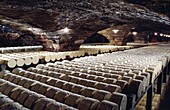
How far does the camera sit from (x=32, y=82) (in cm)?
255

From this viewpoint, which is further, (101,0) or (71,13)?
(71,13)

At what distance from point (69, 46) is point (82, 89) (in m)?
7.03

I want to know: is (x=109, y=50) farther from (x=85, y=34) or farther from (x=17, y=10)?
(x=17, y=10)

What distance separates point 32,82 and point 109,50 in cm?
809

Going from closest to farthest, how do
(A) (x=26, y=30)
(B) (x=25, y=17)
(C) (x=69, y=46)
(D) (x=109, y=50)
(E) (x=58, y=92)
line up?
1. (E) (x=58, y=92)
2. (B) (x=25, y=17)
3. (A) (x=26, y=30)
4. (C) (x=69, y=46)
5. (D) (x=109, y=50)

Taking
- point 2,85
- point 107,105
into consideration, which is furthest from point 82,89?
point 2,85

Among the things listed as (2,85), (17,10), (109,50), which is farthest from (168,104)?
(109,50)

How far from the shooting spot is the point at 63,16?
6.55 m

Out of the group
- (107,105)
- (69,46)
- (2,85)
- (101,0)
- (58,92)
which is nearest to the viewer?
(107,105)

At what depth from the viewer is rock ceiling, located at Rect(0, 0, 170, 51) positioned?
499cm

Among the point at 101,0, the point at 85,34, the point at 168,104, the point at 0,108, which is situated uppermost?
the point at 101,0

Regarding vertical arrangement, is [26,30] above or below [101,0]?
below

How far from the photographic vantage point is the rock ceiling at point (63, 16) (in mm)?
4988

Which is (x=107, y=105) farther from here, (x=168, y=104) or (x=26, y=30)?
(x=26, y=30)
